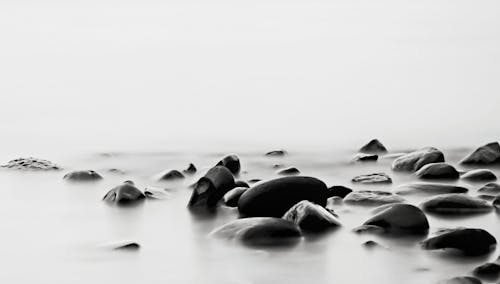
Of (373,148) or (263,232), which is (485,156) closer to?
(373,148)

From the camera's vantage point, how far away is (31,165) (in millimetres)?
5328

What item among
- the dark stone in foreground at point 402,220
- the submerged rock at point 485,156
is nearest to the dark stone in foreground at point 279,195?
the dark stone in foreground at point 402,220

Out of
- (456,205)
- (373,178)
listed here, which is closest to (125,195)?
(373,178)

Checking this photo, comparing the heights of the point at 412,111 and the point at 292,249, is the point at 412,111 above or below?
above

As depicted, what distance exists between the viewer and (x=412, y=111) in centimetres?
740

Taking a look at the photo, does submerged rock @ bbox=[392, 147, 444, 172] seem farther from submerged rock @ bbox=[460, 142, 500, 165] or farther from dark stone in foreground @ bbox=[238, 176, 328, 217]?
dark stone in foreground @ bbox=[238, 176, 328, 217]

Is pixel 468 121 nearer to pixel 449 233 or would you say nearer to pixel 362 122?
pixel 362 122

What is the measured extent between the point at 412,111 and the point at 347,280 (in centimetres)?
450

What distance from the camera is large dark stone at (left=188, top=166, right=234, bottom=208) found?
13.7ft

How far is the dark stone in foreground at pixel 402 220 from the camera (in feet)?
11.8

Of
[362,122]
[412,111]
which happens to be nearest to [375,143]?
[362,122]

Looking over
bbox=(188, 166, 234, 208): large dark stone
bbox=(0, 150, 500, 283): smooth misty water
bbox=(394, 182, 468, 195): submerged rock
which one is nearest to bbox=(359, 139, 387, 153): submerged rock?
bbox=(0, 150, 500, 283): smooth misty water

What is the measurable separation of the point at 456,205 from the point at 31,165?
252 cm

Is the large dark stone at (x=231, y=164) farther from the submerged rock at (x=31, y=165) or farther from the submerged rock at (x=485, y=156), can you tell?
the submerged rock at (x=485, y=156)
